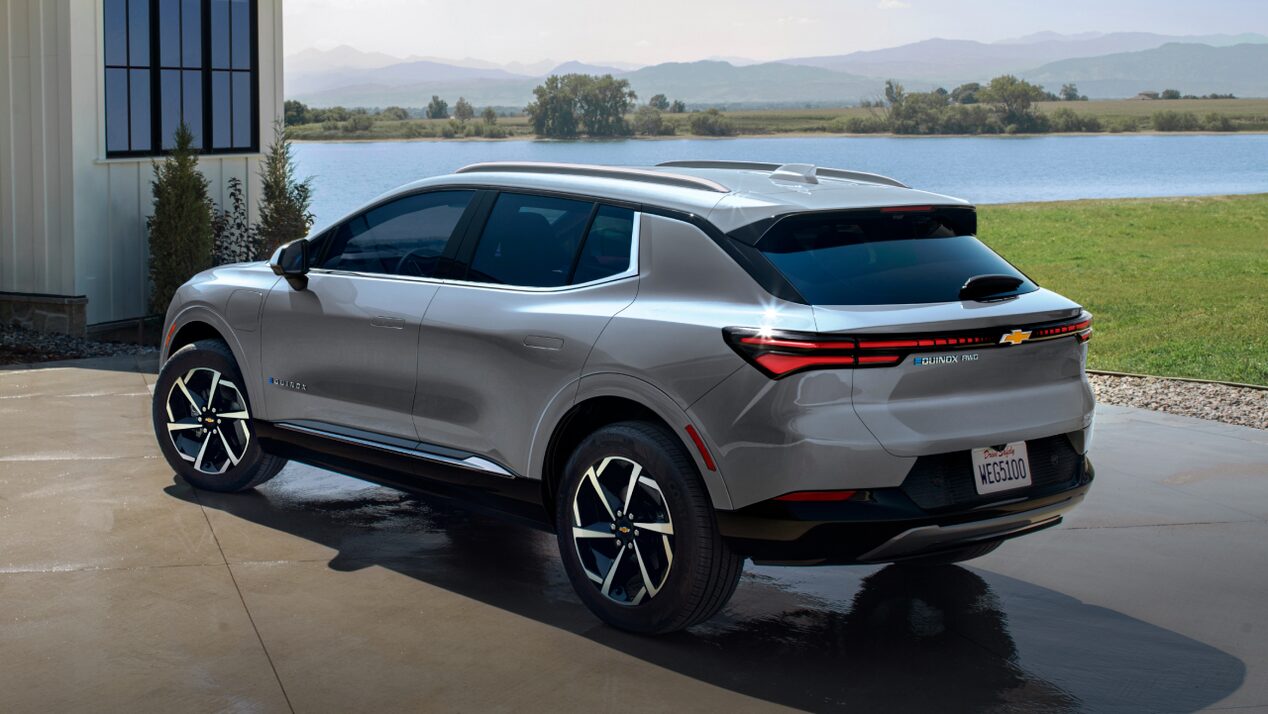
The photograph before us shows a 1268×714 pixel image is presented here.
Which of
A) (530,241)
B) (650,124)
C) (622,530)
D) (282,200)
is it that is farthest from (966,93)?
(622,530)

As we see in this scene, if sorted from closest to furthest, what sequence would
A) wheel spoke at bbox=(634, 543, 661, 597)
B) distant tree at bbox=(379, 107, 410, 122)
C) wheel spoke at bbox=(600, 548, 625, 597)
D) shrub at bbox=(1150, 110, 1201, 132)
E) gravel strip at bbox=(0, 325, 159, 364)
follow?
wheel spoke at bbox=(634, 543, 661, 597), wheel spoke at bbox=(600, 548, 625, 597), gravel strip at bbox=(0, 325, 159, 364), distant tree at bbox=(379, 107, 410, 122), shrub at bbox=(1150, 110, 1201, 132)

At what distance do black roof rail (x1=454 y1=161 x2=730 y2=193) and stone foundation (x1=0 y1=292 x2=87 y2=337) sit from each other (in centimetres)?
663

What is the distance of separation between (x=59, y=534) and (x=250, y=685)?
2096 millimetres

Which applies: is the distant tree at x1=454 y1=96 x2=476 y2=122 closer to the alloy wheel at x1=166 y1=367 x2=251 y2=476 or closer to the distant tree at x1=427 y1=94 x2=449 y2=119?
the distant tree at x1=427 y1=94 x2=449 y2=119

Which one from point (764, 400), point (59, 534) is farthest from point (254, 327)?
point (764, 400)

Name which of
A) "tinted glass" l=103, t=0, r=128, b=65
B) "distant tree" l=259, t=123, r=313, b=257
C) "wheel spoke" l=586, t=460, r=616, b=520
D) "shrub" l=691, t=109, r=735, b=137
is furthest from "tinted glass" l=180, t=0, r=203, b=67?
"shrub" l=691, t=109, r=735, b=137

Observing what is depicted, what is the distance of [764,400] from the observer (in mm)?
4570

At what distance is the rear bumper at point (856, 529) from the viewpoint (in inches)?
181

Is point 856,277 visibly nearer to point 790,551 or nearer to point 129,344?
point 790,551

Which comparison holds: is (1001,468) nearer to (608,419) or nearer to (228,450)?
(608,419)

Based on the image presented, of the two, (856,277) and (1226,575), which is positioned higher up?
(856,277)

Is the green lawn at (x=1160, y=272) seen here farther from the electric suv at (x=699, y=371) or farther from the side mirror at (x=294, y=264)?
the side mirror at (x=294, y=264)

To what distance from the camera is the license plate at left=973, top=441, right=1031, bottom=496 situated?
478cm

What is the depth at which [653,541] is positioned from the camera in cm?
500
